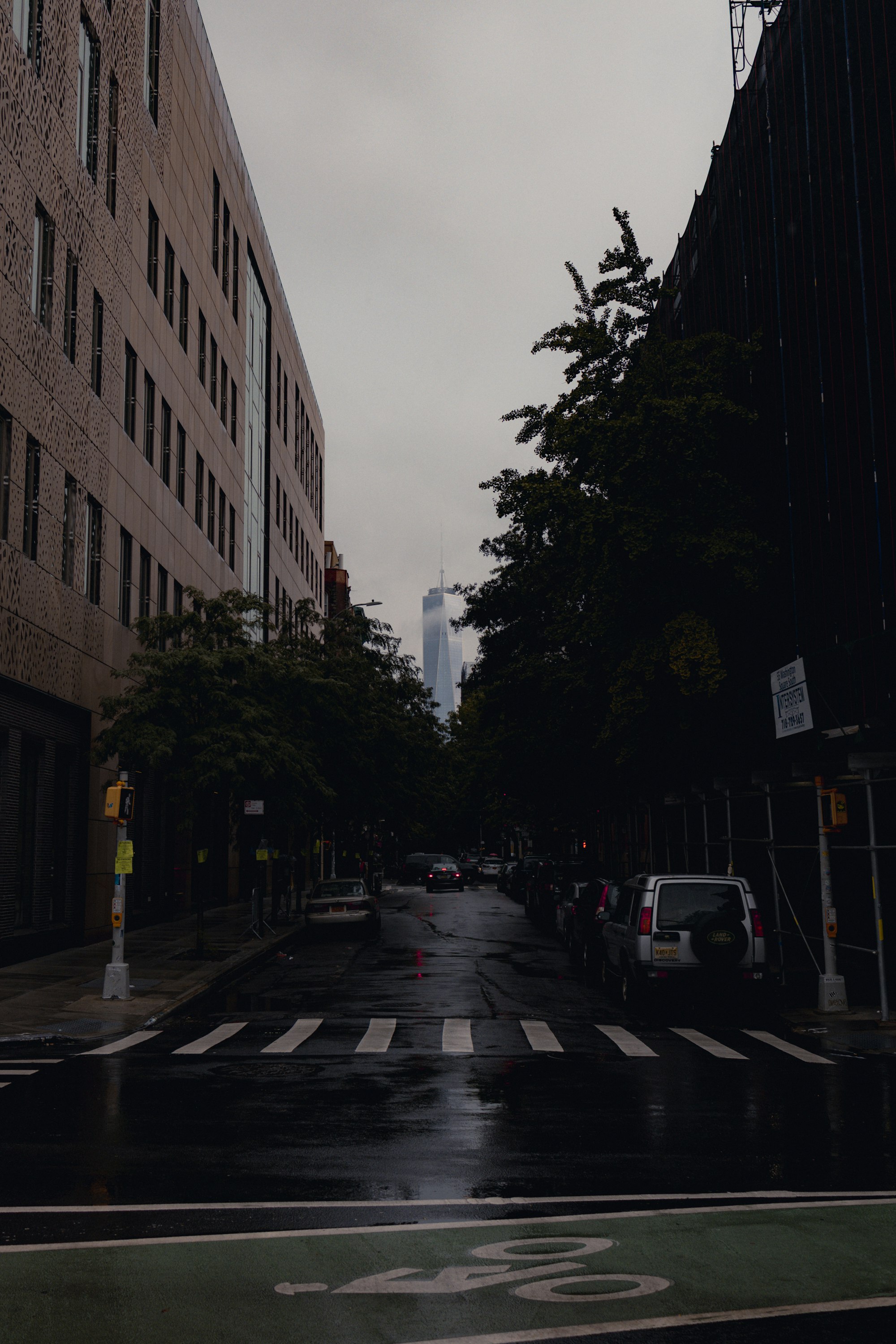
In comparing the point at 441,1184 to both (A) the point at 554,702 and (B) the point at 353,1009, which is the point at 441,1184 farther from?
(A) the point at 554,702

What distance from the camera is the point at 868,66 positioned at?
22141 mm

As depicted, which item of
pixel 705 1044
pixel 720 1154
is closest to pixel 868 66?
pixel 705 1044

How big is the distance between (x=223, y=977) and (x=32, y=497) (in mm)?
9420

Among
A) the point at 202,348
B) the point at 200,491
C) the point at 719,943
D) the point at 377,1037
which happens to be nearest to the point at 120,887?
the point at 377,1037

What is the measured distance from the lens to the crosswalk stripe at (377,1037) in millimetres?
14211

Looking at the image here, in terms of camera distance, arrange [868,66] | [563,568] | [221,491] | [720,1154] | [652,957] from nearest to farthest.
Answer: [720,1154]
[652,957]
[868,66]
[563,568]
[221,491]

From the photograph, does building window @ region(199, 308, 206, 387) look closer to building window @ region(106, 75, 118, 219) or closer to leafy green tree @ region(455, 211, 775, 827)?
building window @ region(106, 75, 118, 219)

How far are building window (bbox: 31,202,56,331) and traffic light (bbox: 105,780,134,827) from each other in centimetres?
976

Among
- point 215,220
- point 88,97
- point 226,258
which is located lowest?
point 88,97

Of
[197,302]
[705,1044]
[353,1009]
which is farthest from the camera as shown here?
[197,302]

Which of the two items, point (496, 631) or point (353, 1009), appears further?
point (496, 631)

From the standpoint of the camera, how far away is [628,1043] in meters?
15.0

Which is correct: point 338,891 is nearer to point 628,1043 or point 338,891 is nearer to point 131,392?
point 131,392

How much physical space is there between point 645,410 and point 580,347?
2.62 metres
